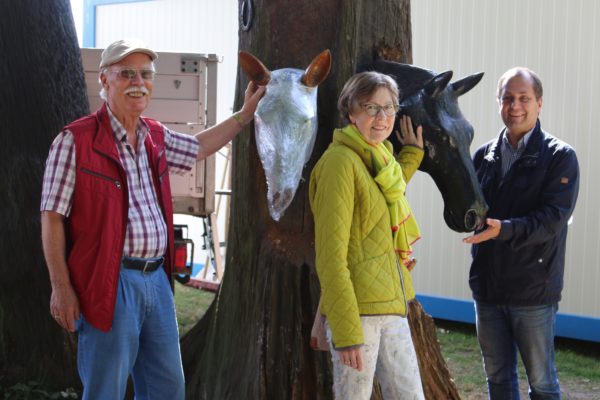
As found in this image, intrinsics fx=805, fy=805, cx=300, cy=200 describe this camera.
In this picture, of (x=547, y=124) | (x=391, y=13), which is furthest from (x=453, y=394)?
(x=547, y=124)

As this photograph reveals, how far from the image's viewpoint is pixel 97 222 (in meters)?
3.10

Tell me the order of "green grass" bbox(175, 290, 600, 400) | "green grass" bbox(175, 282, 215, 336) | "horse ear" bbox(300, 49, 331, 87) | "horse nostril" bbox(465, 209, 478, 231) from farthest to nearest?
"green grass" bbox(175, 282, 215, 336)
"green grass" bbox(175, 290, 600, 400)
"horse nostril" bbox(465, 209, 478, 231)
"horse ear" bbox(300, 49, 331, 87)

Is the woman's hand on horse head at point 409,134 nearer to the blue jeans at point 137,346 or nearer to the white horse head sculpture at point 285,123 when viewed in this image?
the white horse head sculpture at point 285,123

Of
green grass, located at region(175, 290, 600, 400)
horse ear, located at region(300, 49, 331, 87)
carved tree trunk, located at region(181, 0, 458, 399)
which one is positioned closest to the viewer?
horse ear, located at region(300, 49, 331, 87)

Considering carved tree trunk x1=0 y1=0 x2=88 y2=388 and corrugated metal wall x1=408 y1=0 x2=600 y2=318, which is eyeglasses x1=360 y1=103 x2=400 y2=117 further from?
corrugated metal wall x1=408 y1=0 x2=600 y2=318

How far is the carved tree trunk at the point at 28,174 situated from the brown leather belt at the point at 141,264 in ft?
7.44

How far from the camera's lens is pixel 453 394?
14.0 ft

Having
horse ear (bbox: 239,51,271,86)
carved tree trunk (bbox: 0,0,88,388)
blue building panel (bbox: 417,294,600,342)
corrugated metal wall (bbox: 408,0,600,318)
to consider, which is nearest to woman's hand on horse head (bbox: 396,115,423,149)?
horse ear (bbox: 239,51,271,86)

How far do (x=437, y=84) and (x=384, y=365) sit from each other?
3.91ft

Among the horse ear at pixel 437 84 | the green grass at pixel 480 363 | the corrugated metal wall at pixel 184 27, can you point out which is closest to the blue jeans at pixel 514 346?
the horse ear at pixel 437 84

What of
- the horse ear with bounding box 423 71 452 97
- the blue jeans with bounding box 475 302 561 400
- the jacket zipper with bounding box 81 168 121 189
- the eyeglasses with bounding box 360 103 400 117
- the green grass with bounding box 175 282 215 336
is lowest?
the green grass with bounding box 175 282 215 336

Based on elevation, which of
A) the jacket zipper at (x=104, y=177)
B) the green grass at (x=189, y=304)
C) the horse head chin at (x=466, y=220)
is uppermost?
the jacket zipper at (x=104, y=177)

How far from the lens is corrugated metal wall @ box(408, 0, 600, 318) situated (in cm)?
734

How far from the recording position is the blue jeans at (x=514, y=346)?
396 cm
